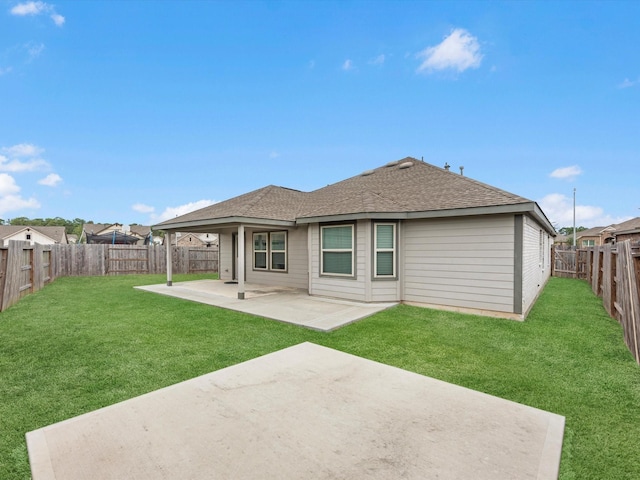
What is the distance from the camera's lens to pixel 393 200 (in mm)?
8539

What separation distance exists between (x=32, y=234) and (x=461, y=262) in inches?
2224

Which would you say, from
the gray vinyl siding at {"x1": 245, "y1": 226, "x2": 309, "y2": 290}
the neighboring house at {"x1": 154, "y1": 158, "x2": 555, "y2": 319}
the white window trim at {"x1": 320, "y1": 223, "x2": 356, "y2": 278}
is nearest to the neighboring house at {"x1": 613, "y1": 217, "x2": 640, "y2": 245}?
the neighboring house at {"x1": 154, "y1": 158, "x2": 555, "y2": 319}

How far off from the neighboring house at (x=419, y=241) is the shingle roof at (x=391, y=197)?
31 millimetres

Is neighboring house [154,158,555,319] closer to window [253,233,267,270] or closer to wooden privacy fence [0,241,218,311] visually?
window [253,233,267,270]

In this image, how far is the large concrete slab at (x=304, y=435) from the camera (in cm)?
202

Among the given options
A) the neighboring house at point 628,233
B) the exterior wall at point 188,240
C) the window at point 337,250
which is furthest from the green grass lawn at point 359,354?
the exterior wall at point 188,240

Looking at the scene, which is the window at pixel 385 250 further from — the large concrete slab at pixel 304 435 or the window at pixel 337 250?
the large concrete slab at pixel 304 435

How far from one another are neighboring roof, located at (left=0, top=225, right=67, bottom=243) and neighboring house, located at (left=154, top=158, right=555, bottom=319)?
155 feet

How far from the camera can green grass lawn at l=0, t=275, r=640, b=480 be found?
2.62m

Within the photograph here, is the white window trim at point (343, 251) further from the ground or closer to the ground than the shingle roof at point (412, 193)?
closer to the ground

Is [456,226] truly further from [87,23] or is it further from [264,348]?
[87,23]

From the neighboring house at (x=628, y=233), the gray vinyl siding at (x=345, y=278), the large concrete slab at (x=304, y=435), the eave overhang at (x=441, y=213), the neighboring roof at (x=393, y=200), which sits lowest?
the large concrete slab at (x=304, y=435)

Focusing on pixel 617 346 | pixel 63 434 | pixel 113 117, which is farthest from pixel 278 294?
pixel 113 117

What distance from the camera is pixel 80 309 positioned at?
7.42 metres
